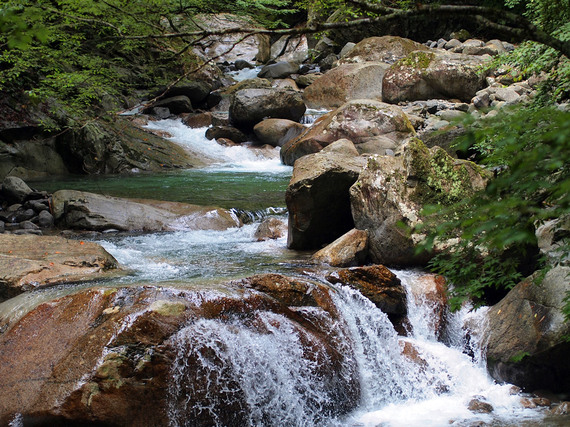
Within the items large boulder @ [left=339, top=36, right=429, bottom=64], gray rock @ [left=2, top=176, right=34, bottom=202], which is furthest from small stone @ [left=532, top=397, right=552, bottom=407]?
large boulder @ [left=339, top=36, right=429, bottom=64]

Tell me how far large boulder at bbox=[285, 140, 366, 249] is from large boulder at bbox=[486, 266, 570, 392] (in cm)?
294

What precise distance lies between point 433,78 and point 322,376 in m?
14.3

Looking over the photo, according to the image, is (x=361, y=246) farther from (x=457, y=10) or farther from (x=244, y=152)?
(x=244, y=152)

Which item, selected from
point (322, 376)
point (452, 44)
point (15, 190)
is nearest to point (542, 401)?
point (322, 376)

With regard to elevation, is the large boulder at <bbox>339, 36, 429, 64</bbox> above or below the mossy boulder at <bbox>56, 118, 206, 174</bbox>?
above

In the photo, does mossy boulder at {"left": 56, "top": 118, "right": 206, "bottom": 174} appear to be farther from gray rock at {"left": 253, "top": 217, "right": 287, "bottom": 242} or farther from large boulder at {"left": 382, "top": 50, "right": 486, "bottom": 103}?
large boulder at {"left": 382, "top": 50, "right": 486, "bottom": 103}

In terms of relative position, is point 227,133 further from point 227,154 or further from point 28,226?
point 28,226

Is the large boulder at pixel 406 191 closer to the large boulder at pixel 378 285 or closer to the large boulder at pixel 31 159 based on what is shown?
the large boulder at pixel 378 285

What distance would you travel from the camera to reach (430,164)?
21.3 feet

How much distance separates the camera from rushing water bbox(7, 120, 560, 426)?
4.11 m

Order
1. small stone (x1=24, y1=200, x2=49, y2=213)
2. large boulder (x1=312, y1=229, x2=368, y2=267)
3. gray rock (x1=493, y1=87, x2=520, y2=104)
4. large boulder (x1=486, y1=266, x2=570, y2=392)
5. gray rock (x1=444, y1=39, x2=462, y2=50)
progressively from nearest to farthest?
1. large boulder (x1=486, y1=266, x2=570, y2=392)
2. large boulder (x1=312, y1=229, x2=368, y2=267)
3. small stone (x1=24, y1=200, x2=49, y2=213)
4. gray rock (x1=493, y1=87, x2=520, y2=104)
5. gray rock (x1=444, y1=39, x2=462, y2=50)

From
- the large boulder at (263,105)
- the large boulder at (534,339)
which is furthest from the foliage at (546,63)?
the large boulder at (263,105)

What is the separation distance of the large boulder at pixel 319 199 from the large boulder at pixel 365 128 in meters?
5.29

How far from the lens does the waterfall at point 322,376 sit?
3988 mm
